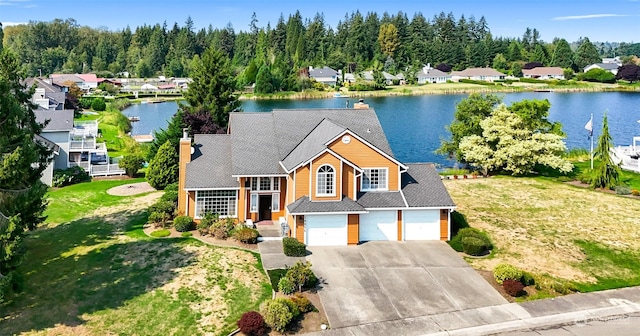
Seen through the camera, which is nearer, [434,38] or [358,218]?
[358,218]

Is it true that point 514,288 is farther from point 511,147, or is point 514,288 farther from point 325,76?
point 325,76

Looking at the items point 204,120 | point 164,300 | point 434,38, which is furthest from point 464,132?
point 434,38

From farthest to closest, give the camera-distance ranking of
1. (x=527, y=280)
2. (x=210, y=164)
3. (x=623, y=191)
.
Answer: (x=623, y=191), (x=210, y=164), (x=527, y=280)

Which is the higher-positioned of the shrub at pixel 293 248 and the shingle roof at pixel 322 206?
the shingle roof at pixel 322 206

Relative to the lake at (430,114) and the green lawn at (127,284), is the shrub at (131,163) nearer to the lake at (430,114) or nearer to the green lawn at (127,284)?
the green lawn at (127,284)

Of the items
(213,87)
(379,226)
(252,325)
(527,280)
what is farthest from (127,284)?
(213,87)

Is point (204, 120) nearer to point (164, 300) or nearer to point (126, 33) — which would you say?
point (164, 300)

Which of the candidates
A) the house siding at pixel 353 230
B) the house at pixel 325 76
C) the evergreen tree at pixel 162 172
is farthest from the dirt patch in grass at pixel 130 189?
the house at pixel 325 76
